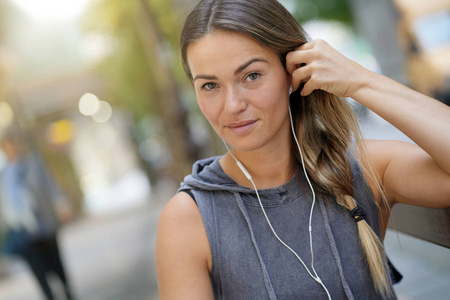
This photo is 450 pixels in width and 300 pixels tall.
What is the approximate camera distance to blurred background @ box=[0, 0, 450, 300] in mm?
3164

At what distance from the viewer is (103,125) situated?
3572 mm

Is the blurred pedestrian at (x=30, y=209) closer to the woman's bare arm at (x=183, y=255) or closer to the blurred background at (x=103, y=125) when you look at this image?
the blurred background at (x=103, y=125)

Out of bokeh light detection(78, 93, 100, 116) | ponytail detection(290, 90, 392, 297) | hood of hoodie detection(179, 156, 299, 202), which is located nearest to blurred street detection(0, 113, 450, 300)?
bokeh light detection(78, 93, 100, 116)

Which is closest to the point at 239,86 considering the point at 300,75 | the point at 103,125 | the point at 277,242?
the point at 300,75

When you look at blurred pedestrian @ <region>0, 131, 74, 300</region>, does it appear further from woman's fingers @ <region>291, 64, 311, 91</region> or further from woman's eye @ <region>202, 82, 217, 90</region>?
woman's fingers @ <region>291, 64, 311, 91</region>

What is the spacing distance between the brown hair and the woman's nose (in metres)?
0.15

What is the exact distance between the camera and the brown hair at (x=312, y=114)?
1164 mm

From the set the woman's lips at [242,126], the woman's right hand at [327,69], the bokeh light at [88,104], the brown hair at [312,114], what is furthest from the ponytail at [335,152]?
the bokeh light at [88,104]

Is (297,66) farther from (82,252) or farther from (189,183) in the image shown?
(82,252)

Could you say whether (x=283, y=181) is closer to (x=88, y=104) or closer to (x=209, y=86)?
(x=209, y=86)

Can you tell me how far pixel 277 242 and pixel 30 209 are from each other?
2.27 meters

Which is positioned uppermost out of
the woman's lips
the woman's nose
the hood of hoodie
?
the woman's nose

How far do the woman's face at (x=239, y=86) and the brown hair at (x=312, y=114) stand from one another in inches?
1.2

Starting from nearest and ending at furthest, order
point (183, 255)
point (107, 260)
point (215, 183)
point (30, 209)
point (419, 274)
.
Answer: point (183, 255) < point (215, 183) < point (419, 274) < point (30, 209) < point (107, 260)
